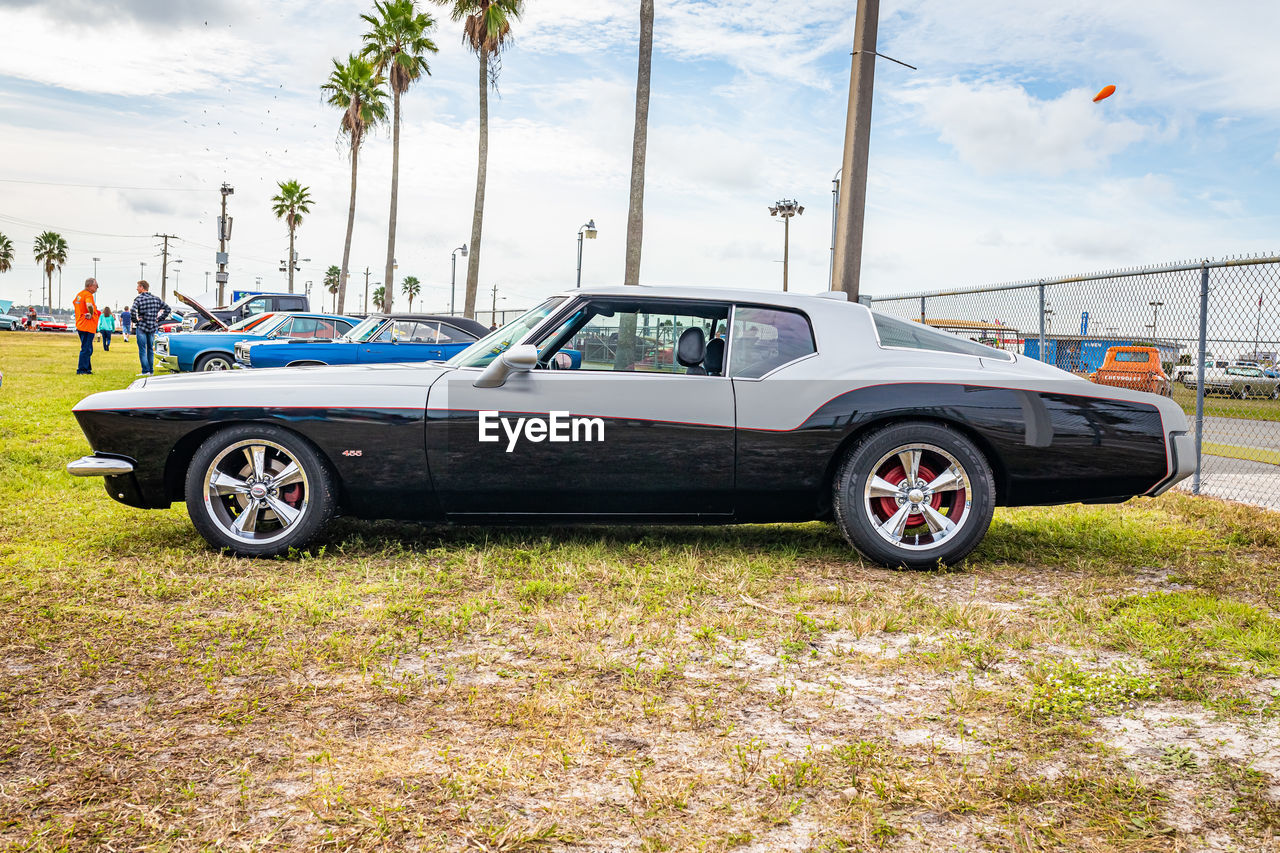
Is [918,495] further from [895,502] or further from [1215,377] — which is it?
[1215,377]

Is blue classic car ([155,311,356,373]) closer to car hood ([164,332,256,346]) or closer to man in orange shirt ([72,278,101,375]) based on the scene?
car hood ([164,332,256,346])

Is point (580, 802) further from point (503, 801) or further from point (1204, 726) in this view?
point (1204, 726)

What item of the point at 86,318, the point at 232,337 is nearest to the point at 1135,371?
the point at 232,337

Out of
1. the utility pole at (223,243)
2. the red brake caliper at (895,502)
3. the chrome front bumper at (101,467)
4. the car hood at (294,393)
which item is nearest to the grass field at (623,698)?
the red brake caliper at (895,502)

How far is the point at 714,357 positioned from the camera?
15.7 ft

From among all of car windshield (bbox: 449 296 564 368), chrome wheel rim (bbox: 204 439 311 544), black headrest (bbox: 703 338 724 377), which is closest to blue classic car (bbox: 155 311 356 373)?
chrome wheel rim (bbox: 204 439 311 544)

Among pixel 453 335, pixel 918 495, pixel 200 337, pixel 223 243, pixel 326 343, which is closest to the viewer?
pixel 918 495

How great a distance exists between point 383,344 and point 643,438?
9.63 meters

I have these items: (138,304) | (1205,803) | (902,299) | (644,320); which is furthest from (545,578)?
(138,304)

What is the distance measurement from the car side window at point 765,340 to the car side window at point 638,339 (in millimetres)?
80

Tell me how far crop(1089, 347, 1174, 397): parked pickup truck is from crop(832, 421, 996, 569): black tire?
3228 millimetres

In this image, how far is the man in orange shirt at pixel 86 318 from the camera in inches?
637

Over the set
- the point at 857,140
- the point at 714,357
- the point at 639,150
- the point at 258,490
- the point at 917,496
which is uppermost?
the point at 639,150

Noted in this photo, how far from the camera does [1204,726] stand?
9.53 ft
